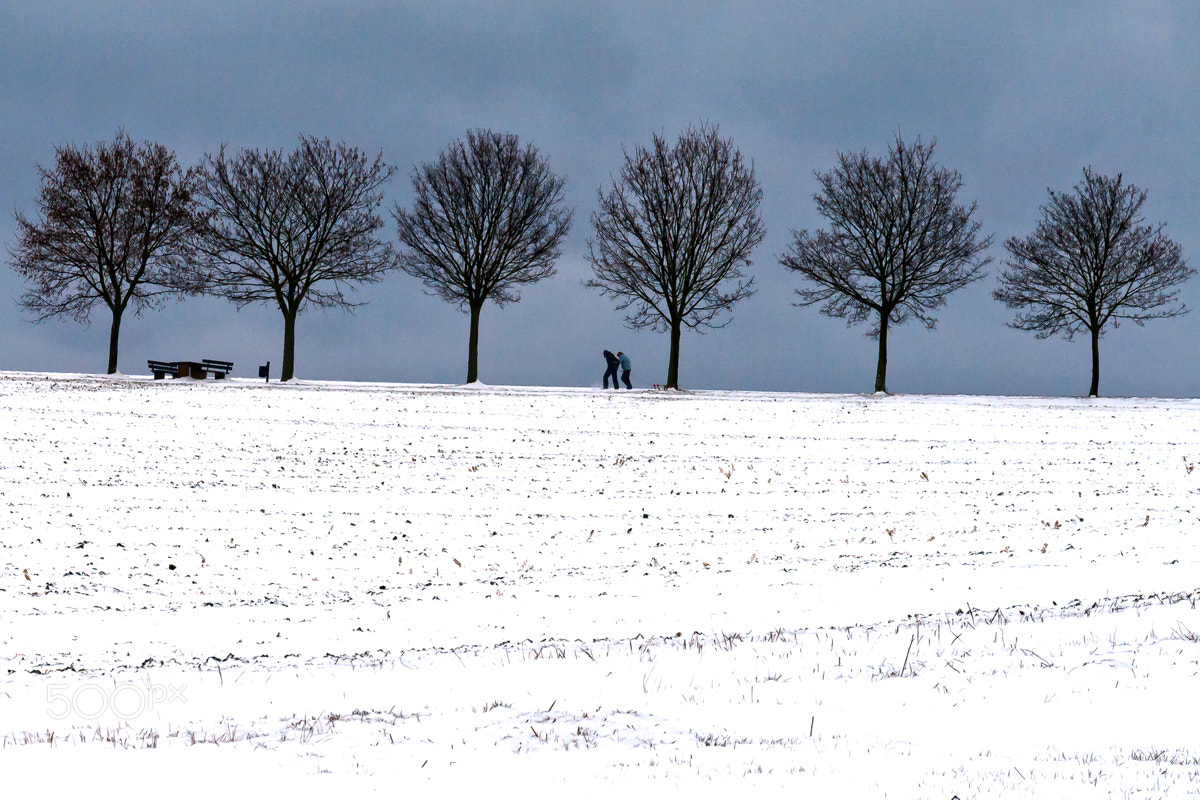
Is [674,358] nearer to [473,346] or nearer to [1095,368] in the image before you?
[473,346]

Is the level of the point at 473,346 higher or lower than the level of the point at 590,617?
higher

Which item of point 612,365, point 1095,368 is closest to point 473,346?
point 612,365

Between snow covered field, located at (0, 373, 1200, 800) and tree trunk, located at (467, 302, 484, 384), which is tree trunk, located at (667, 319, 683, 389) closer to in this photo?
tree trunk, located at (467, 302, 484, 384)

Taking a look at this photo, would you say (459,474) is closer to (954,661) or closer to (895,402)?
(954,661)

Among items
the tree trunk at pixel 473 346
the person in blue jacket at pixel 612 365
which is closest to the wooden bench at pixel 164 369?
the tree trunk at pixel 473 346

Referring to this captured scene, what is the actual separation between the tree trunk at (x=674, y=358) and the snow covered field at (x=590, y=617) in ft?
60.4

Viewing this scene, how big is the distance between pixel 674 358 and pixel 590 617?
28.0 metres

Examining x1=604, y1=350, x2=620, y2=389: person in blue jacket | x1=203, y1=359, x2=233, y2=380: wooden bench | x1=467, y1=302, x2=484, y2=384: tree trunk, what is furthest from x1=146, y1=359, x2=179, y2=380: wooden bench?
x1=604, y1=350, x2=620, y2=389: person in blue jacket

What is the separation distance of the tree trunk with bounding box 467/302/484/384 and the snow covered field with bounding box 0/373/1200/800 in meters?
18.8

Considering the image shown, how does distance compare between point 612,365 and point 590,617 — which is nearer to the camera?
point 590,617

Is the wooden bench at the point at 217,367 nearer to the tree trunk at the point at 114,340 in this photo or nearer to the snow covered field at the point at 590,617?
the tree trunk at the point at 114,340

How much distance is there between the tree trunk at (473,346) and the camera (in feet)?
113

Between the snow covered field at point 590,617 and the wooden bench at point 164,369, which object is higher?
the wooden bench at point 164,369

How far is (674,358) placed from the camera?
113 feet
